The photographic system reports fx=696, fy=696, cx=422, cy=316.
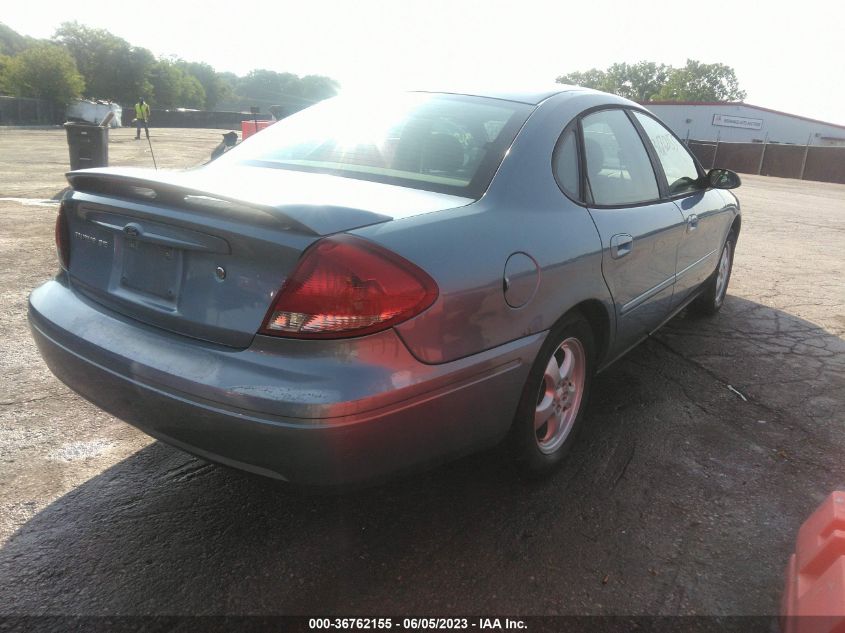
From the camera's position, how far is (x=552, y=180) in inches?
106

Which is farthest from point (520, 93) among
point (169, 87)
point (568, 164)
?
point (169, 87)

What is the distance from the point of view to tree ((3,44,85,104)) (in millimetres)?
60219

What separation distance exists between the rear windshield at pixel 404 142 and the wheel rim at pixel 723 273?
2917mm

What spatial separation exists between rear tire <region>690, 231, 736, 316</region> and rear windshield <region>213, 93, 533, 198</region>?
2698mm

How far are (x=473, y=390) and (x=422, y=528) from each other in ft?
2.08

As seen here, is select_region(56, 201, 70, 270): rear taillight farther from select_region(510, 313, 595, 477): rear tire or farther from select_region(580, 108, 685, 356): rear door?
select_region(580, 108, 685, 356): rear door

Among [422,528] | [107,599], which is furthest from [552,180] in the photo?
[107,599]

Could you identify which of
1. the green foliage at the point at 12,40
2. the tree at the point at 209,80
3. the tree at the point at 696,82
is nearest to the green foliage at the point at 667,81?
the tree at the point at 696,82

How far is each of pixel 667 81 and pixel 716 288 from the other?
127535 millimetres

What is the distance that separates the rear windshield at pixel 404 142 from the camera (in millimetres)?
2580

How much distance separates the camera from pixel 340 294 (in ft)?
6.28

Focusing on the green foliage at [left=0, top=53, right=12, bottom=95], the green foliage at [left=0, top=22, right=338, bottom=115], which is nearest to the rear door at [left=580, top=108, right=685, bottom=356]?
the green foliage at [left=0, top=22, right=338, bottom=115]

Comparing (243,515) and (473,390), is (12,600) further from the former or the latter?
(473,390)

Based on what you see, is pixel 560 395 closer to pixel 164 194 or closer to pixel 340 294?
pixel 340 294
